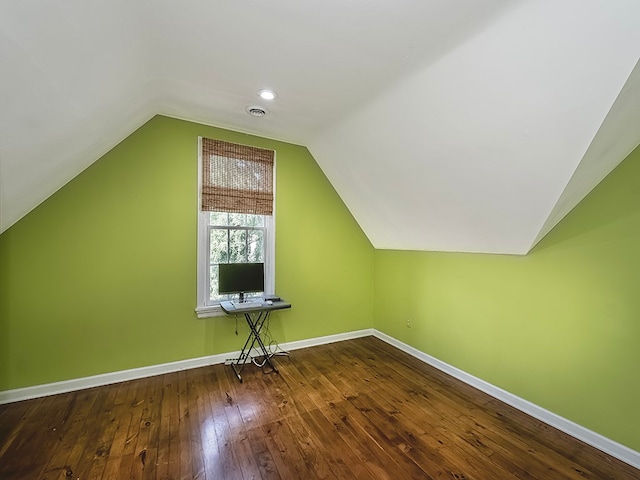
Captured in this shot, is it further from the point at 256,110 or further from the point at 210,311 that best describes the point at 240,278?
the point at 256,110

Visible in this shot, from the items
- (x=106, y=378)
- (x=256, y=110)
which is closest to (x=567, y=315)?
(x=256, y=110)

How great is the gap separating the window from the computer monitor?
196 millimetres

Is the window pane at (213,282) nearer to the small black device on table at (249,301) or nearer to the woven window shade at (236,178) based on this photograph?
the small black device on table at (249,301)

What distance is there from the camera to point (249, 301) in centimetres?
330

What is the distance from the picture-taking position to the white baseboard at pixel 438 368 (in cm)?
204

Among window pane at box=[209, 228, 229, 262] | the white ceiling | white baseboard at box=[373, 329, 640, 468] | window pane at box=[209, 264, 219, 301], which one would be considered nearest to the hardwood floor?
white baseboard at box=[373, 329, 640, 468]

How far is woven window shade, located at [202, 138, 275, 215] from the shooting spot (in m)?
3.18

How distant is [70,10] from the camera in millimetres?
1165

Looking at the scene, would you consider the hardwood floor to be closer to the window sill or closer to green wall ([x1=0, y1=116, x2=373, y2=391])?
green wall ([x1=0, y1=116, x2=373, y2=391])

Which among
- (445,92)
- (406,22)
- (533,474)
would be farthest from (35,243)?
(533,474)

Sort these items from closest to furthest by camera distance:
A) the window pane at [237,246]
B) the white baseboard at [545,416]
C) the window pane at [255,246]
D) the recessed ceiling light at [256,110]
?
the white baseboard at [545,416]
the recessed ceiling light at [256,110]
the window pane at [237,246]
the window pane at [255,246]

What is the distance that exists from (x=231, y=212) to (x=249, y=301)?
3.42 feet

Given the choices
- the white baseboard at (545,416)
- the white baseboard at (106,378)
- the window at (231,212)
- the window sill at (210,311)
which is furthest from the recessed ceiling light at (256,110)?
the white baseboard at (545,416)

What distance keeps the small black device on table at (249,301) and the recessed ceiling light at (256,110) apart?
1584mm
